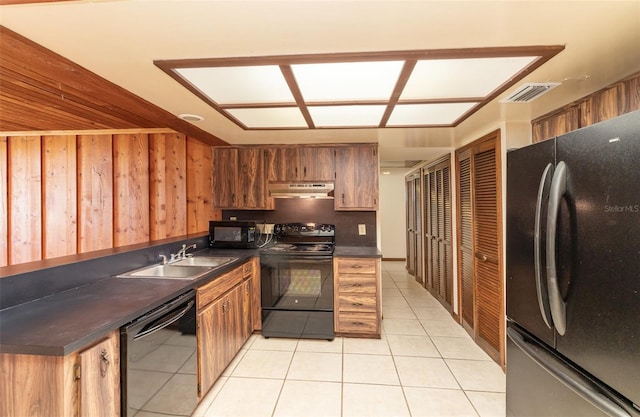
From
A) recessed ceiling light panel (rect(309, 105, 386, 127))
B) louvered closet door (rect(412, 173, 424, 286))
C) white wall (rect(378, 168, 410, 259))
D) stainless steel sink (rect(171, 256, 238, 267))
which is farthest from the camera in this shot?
white wall (rect(378, 168, 410, 259))

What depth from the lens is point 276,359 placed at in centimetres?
259

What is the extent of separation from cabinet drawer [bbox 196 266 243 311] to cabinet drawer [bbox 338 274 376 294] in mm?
1091

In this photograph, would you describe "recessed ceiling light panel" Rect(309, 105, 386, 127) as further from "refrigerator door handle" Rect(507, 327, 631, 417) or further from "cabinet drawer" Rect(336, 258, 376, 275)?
"refrigerator door handle" Rect(507, 327, 631, 417)

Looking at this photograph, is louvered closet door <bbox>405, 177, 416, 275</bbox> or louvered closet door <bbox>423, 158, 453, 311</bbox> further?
louvered closet door <bbox>405, 177, 416, 275</bbox>

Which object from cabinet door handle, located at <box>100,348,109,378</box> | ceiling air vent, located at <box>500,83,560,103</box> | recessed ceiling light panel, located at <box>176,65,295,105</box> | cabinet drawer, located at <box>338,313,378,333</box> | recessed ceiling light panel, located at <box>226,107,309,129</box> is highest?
recessed ceiling light panel, located at <box>226,107,309,129</box>

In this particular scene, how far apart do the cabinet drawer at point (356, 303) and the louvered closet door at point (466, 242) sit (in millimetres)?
1107

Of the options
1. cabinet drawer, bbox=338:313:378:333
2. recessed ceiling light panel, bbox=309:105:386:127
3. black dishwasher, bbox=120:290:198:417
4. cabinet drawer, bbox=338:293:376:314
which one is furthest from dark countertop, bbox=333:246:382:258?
black dishwasher, bbox=120:290:198:417

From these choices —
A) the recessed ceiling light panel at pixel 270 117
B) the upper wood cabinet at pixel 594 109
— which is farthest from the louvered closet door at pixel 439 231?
the recessed ceiling light panel at pixel 270 117

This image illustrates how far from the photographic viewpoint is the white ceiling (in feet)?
3.46

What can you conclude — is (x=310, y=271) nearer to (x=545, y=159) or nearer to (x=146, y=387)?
(x=146, y=387)

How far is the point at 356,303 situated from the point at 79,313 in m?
2.35

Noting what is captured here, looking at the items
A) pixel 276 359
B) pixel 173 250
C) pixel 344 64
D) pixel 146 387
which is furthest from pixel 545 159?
pixel 173 250

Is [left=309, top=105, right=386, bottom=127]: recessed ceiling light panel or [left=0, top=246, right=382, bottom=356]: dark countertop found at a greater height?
[left=309, top=105, right=386, bottom=127]: recessed ceiling light panel

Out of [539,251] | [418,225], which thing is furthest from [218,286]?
[418,225]
